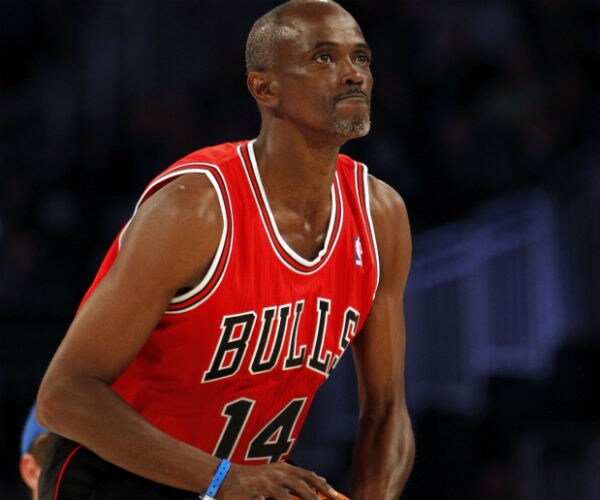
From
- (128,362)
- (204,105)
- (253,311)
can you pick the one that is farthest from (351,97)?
(204,105)

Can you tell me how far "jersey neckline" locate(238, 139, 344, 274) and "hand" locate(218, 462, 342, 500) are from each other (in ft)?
2.23

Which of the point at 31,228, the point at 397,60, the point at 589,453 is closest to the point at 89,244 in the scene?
the point at 31,228

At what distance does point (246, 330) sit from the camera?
10.6 ft

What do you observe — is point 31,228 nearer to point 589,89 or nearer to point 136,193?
point 136,193

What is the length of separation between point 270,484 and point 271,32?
55.4 inches

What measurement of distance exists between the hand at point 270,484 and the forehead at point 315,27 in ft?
4.18

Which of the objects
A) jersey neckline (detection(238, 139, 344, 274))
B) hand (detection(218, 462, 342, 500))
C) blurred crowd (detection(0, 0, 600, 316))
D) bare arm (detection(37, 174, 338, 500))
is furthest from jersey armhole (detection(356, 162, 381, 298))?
blurred crowd (detection(0, 0, 600, 316))

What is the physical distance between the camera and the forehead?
11.0 feet

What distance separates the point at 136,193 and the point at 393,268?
17.0 ft

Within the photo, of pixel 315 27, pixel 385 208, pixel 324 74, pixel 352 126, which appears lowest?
pixel 385 208

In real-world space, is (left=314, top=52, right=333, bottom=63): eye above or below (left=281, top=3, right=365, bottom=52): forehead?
below

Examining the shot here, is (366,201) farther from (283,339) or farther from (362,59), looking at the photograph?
(283,339)

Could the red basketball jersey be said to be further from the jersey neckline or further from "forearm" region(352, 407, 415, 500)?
"forearm" region(352, 407, 415, 500)

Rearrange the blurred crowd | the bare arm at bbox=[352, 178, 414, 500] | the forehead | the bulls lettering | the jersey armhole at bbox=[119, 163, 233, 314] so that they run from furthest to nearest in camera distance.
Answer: the blurred crowd < the bare arm at bbox=[352, 178, 414, 500] < the forehead < the bulls lettering < the jersey armhole at bbox=[119, 163, 233, 314]
